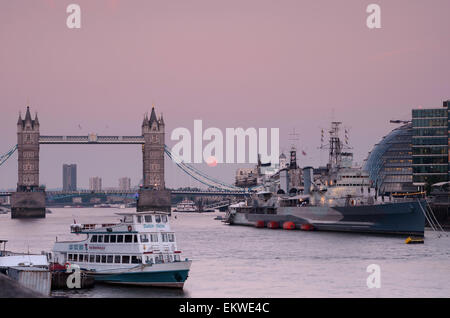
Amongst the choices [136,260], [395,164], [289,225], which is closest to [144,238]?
[136,260]

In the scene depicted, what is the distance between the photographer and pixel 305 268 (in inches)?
1788

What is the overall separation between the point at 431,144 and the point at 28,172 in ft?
298

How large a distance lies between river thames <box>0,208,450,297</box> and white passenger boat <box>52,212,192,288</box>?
0.57 meters

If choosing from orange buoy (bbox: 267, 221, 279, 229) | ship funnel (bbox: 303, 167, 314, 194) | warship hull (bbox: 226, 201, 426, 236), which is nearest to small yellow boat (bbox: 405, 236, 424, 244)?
warship hull (bbox: 226, 201, 426, 236)

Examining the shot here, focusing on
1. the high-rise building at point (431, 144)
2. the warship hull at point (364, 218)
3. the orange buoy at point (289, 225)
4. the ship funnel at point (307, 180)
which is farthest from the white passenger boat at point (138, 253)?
the high-rise building at point (431, 144)

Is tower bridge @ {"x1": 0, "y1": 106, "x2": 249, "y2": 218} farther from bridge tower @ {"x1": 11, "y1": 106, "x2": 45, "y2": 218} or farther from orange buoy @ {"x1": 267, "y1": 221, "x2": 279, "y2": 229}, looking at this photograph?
orange buoy @ {"x1": 267, "y1": 221, "x2": 279, "y2": 229}

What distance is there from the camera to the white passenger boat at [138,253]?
117 feet

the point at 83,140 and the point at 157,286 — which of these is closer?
the point at 157,286

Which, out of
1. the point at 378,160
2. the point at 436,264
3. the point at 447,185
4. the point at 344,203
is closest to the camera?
the point at 436,264

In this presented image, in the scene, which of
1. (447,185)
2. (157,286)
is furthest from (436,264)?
(447,185)

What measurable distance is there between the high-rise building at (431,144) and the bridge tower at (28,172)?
263 feet
